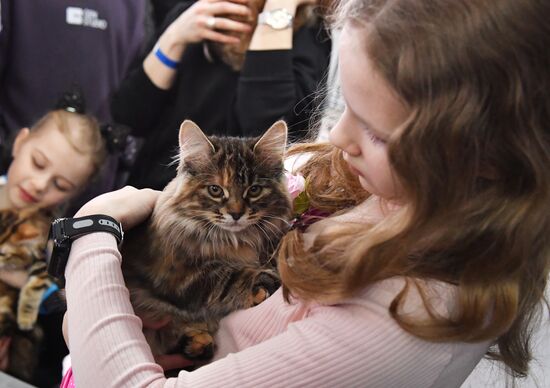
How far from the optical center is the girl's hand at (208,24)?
1558 mm

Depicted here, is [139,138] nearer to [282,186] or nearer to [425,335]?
[282,186]

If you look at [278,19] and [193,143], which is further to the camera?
[278,19]

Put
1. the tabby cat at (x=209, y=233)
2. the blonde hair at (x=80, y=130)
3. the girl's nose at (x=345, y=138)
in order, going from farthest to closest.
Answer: the blonde hair at (x=80, y=130) < the tabby cat at (x=209, y=233) < the girl's nose at (x=345, y=138)

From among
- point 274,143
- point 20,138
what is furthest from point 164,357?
point 20,138

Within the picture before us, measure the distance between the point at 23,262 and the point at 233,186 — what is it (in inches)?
38.8

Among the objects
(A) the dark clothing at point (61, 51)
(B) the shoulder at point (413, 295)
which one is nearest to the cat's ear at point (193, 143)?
(B) the shoulder at point (413, 295)

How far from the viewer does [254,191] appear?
3.76 ft

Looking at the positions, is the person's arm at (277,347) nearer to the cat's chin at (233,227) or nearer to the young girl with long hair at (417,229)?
the young girl with long hair at (417,229)

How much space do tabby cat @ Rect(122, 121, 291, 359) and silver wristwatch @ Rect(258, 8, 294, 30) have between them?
1.61 ft

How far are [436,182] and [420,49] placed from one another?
0.58 feet

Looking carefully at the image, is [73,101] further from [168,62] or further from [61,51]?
[168,62]

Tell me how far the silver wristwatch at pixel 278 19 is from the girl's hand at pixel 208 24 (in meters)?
0.06

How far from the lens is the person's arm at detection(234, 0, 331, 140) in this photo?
1.49 meters

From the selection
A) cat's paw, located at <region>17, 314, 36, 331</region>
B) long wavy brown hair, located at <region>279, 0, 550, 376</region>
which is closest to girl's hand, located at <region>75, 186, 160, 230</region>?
long wavy brown hair, located at <region>279, 0, 550, 376</region>
